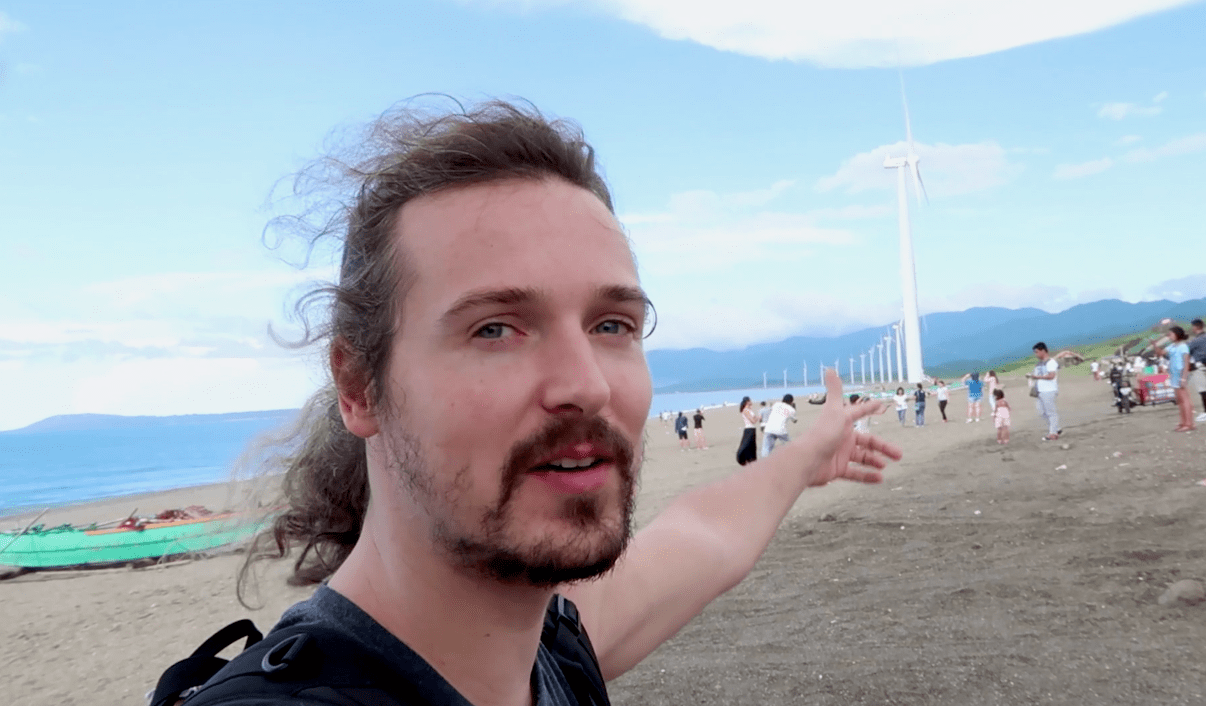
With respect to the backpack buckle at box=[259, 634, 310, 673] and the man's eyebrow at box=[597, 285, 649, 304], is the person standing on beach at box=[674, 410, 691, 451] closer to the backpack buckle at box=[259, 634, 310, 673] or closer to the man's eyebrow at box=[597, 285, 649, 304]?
the man's eyebrow at box=[597, 285, 649, 304]

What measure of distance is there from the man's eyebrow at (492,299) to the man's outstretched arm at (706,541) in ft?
3.13

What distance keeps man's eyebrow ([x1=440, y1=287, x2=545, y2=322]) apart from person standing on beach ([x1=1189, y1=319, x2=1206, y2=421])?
1814 centimetres

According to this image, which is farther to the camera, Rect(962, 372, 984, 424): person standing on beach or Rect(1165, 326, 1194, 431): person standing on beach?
Rect(962, 372, 984, 424): person standing on beach

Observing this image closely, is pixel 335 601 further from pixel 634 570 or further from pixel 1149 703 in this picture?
pixel 1149 703

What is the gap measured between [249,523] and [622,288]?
4.67 ft

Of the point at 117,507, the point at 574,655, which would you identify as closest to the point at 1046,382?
the point at 574,655

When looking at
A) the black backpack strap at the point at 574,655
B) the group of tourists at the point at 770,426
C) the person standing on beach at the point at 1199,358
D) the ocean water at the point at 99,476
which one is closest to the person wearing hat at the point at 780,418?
the group of tourists at the point at 770,426

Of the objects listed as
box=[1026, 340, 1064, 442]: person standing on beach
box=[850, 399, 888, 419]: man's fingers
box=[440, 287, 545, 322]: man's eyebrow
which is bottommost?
box=[1026, 340, 1064, 442]: person standing on beach

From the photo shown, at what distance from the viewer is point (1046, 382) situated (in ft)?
54.9

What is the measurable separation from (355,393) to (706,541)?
1334mm

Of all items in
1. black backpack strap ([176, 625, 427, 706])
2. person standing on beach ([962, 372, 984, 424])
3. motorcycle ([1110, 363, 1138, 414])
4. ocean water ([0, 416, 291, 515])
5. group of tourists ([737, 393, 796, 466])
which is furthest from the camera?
ocean water ([0, 416, 291, 515])

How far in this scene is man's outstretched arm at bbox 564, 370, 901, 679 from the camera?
7.45ft

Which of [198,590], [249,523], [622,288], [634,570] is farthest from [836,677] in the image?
[198,590]

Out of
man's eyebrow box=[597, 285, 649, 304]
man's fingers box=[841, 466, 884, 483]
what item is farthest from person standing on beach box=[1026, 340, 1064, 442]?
man's eyebrow box=[597, 285, 649, 304]
